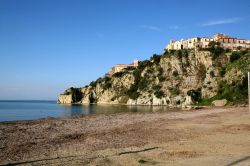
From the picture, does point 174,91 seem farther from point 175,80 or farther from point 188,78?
point 188,78

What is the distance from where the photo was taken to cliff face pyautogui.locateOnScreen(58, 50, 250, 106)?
344 feet

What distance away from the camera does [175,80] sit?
12381 centimetres

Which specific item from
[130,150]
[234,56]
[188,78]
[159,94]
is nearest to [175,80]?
[188,78]

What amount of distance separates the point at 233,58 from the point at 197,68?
15.5 metres

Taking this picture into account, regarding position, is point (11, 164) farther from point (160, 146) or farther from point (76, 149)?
point (160, 146)

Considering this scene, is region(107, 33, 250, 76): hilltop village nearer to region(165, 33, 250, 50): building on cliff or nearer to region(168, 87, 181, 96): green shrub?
region(165, 33, 250, 50): building on cliff

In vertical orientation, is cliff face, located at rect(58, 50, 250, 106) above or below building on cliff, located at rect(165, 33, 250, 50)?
below

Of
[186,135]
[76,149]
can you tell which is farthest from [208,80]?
[76,149]

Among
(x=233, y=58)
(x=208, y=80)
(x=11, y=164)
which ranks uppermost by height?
(x=233, y=58)

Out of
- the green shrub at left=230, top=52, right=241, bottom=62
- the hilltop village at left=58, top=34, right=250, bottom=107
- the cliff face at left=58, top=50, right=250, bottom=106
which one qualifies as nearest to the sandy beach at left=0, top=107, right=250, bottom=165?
the hilltop village at left=58, top=34, right=250, bottom=107

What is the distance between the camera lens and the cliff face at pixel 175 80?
10494 cm

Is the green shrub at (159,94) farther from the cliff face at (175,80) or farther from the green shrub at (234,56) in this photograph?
the green shrub at (234,56)

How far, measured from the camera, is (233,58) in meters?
109

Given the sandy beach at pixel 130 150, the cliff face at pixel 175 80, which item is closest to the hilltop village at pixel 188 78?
the cliff face at pixel 175 80
